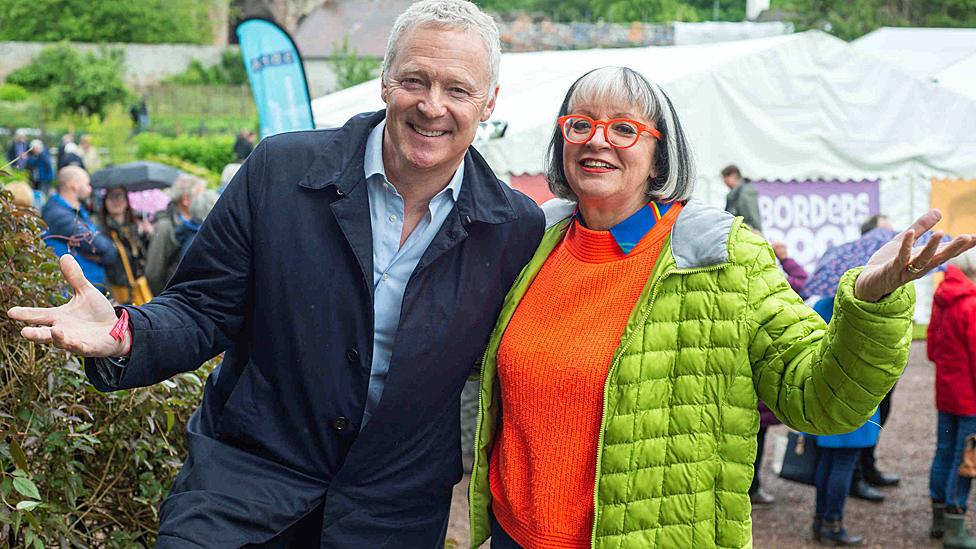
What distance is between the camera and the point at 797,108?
12203mm

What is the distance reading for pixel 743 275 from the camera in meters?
2.59

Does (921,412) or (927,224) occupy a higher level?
(927,224)

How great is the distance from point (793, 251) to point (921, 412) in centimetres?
333

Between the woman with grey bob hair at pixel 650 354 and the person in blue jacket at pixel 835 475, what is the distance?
3.67m

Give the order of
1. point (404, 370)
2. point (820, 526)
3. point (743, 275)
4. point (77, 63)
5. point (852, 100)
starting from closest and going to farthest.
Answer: point (743, 275)
point (404, 370)
point (820, 526)
point (852, 100)
point (77, 63)

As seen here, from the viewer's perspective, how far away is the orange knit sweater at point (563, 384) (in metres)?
2.74

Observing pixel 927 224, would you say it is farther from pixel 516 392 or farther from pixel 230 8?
pixel 230 8

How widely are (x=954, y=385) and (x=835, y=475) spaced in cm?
83

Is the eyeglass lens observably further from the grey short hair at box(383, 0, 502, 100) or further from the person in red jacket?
the person in red jacket

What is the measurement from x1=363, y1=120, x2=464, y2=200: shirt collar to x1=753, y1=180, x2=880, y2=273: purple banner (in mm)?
10102

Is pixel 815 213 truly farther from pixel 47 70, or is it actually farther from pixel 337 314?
pixel 47 70

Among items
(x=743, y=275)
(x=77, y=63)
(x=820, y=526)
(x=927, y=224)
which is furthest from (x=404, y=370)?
(x=77, y=63)

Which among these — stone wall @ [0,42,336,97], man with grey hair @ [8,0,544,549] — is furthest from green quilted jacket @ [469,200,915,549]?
stone wall @ [0,42,336,97]

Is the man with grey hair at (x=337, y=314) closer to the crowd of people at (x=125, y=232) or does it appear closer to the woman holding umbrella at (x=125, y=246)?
the crowd of people at (x=125, y=232)
